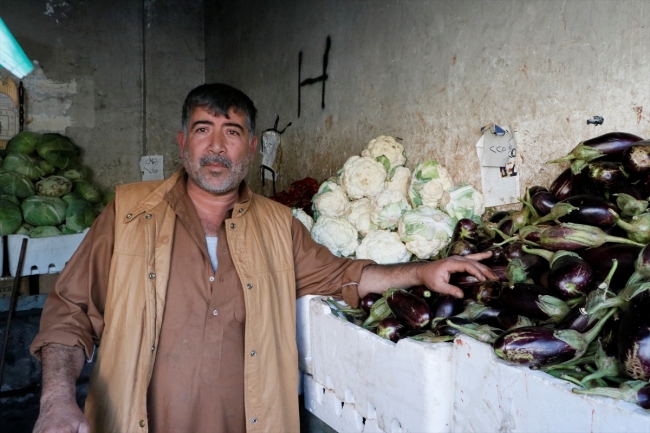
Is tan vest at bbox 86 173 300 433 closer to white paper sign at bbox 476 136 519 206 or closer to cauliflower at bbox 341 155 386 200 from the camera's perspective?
cauliflower at bbox 341 155 386 200

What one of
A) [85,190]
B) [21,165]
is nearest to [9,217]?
[21,165]

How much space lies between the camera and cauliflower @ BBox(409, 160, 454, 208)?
8.82ft

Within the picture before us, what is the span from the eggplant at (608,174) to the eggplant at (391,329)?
83 cm

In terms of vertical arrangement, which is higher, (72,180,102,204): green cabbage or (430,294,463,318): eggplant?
(72,180,102,204): green cabbage

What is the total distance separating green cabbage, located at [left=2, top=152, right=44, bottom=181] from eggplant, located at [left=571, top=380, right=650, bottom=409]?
563 cm

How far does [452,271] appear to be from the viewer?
1.93 m

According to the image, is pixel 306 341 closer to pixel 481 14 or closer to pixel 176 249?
pixel 176 249

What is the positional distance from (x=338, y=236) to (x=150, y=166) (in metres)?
4.38

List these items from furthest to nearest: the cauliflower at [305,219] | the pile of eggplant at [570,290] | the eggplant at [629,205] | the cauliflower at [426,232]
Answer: the cauliflower at [305,219] < the cauliflower at [426,232] < the eggplant at [629,205] < the pile of eggplant at [570,290]

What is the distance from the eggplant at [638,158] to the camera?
1.59m

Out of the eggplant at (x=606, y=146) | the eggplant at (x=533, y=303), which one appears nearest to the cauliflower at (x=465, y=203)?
the eggplant at (x=606, y=146)

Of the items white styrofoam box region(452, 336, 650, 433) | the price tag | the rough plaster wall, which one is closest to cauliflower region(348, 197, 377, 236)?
the rough plaster wall

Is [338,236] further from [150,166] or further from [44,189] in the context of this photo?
[150,166]

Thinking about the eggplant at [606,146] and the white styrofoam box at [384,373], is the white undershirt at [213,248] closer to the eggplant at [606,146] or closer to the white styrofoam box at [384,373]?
the white styrofoam box at [384,373]
